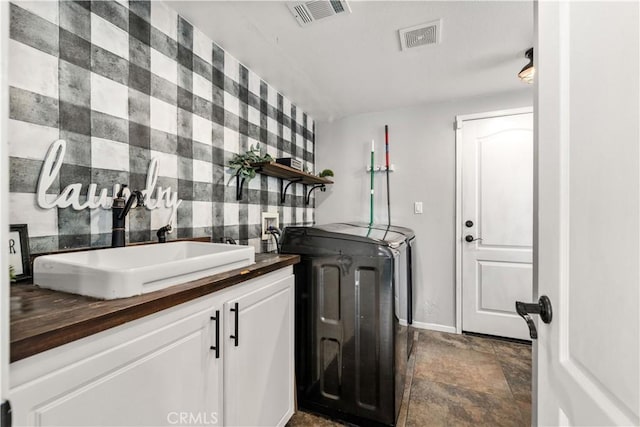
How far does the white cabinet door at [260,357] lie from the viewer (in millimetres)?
1146

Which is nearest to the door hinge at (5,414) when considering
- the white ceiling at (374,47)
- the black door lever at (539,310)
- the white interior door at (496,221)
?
the black door lever at (539,310)

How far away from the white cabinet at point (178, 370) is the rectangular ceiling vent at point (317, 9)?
138cm

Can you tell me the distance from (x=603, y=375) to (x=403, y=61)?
2.16m

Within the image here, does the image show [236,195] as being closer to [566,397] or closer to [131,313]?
[131,313]

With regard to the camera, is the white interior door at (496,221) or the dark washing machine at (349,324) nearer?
the dark washing machine at (349,324)

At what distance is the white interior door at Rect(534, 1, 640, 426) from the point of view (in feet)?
1.41

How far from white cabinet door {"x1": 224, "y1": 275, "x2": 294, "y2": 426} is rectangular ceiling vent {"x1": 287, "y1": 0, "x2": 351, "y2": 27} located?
1.43m

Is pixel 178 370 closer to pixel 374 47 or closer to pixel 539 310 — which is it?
pixel 539 310

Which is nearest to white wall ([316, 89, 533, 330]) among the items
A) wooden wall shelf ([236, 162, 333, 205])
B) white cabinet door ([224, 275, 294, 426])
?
wooden wall shelf ([236, 162, 333, 205])

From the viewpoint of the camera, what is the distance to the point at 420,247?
3.06 m

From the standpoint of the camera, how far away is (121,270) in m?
0.80

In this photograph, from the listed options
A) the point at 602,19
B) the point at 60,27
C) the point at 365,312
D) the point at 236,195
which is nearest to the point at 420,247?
the point at 365,312

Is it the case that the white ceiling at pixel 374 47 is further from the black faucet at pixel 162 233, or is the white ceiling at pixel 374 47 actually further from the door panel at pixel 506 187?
the black faucet at pixel 162 233

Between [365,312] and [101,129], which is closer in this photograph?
[101,129]
